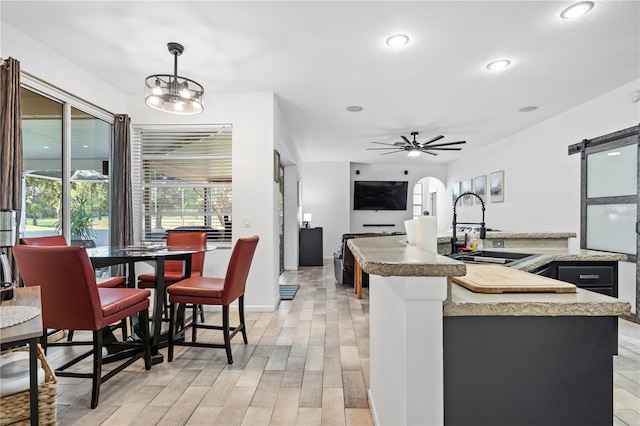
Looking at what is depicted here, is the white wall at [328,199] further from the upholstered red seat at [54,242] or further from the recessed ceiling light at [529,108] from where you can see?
the upholstered red seat at [54,242]

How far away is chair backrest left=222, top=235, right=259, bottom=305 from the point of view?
253 centimetres

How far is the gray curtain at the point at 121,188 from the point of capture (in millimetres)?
3803

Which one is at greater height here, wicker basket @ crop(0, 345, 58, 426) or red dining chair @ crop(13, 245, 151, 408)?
red dining chair @ crop(13, 245, 151, 408)

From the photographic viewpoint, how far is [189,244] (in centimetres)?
349

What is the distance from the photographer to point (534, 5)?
2.25 m

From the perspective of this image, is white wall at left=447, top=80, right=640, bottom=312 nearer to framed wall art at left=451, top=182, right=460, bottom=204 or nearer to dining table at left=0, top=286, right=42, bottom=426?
framed wall art at left=451, top=182, right=460, bottom=204

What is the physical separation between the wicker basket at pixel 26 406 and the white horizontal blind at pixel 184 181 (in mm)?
2638

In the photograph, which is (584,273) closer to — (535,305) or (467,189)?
(535,305)

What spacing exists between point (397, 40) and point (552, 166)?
3.63 m

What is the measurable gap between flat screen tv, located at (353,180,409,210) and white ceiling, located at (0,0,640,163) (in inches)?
179

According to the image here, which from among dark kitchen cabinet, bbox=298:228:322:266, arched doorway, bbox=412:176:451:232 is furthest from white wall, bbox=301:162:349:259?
arched doorway, bbox=412:176:451:232

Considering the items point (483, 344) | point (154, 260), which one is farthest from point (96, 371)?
point (483, 344)

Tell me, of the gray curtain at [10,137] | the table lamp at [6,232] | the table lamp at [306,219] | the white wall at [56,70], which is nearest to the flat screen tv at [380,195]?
the table lamp at [306,219]

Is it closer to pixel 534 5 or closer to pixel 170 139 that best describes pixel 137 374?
pixel 170 139
